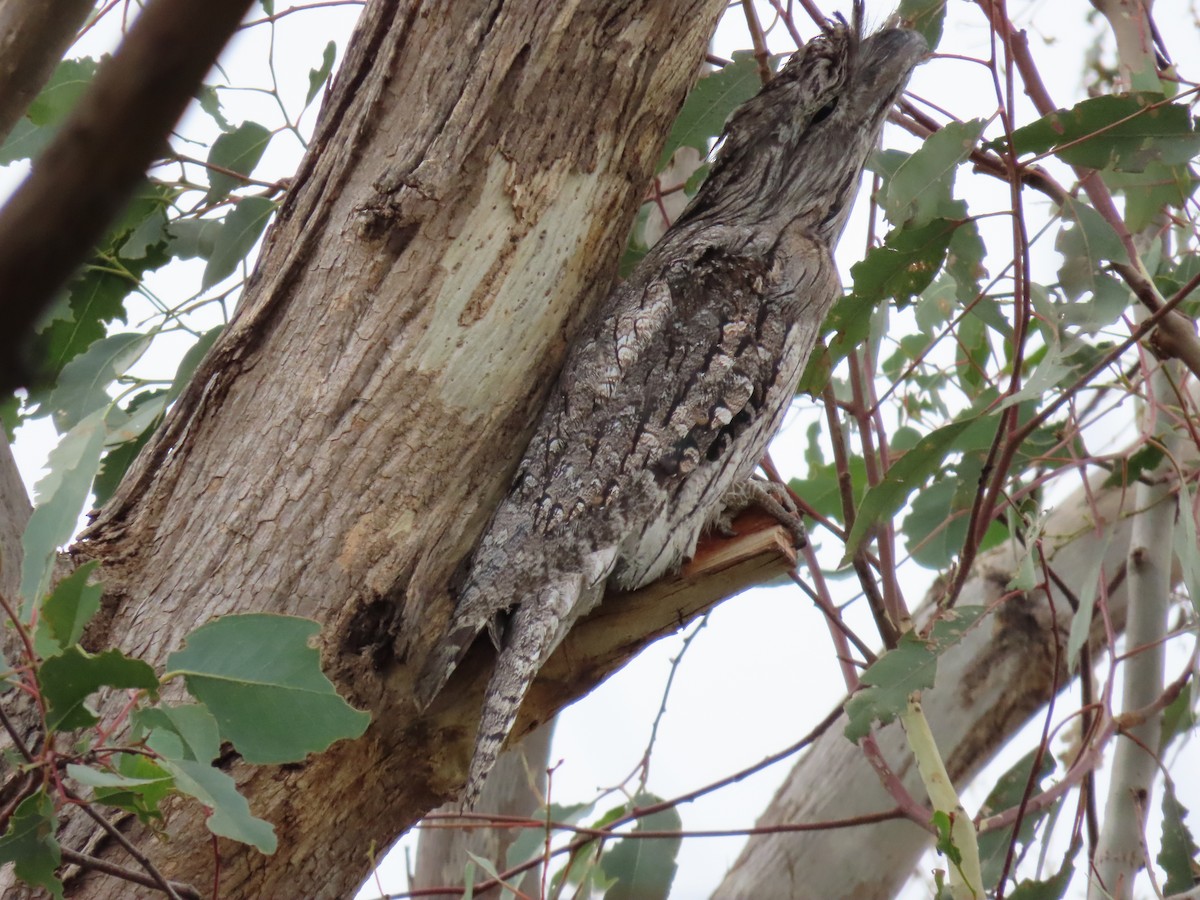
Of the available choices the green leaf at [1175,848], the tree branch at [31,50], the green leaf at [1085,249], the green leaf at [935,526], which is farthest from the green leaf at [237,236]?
the green leaf at [1175,848]

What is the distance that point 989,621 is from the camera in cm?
405

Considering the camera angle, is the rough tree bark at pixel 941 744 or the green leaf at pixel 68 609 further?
the rough tree bark at pixel 941 744

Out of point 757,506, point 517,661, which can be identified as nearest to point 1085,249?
point 757,506

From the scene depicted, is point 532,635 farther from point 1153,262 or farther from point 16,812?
point 1153,262

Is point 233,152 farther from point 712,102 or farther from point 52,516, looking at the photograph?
point 52,516

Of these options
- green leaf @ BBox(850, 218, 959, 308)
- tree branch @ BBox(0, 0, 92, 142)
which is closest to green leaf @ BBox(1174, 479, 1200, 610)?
green leaf @ BBox(850, 218, 959, 308)

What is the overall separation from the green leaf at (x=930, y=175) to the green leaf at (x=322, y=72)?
1.28 m

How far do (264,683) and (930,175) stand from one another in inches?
59.3

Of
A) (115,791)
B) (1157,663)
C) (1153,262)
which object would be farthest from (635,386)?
(1157,663)

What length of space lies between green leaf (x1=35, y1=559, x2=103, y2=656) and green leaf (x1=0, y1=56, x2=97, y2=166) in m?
1.49

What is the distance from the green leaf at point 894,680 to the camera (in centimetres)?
223

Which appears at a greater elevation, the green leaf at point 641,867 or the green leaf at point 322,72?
the green leaf at point 322,72

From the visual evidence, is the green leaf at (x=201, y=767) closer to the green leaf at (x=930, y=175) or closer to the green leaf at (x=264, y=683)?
the green leaf at (x=264, y=683)

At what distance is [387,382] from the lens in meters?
1.96
